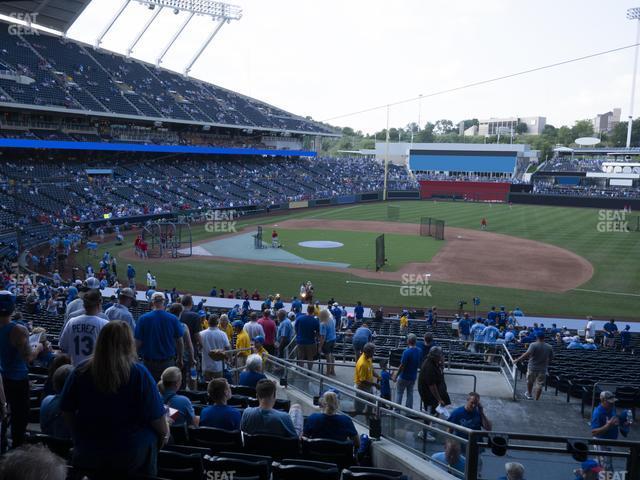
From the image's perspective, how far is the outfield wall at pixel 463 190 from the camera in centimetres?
7681

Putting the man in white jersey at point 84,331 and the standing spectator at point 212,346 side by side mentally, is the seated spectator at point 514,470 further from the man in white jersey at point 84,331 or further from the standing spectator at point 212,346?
the standing spectator at point 212,346

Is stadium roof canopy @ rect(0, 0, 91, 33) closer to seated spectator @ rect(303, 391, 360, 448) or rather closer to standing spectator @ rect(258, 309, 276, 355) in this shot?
standing spectator @ rect(258, 309, 276, 355)

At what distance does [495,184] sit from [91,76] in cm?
5421

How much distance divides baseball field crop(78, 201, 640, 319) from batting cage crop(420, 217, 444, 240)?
785 mm

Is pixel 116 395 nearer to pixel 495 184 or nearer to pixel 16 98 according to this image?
pixel 16 98

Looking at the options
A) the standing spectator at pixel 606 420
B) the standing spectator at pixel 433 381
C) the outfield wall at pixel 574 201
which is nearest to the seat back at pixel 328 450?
the standing spectator at pixel 433 381

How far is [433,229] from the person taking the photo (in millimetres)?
45469

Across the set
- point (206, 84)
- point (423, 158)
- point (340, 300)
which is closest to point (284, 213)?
point (206, 84)

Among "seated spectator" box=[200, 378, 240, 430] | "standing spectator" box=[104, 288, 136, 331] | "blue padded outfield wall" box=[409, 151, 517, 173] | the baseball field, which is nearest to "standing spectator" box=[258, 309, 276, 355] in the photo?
"standing spectator" box=[104, 288, 136, 331]

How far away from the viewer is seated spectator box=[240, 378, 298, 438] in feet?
17.0

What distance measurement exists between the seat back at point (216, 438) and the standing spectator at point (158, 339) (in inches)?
78.3

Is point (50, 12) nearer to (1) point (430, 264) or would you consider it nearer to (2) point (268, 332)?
(1) point (430, 264)

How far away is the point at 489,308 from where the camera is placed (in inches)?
1001

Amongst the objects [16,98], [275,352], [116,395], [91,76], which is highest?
[91,76]
